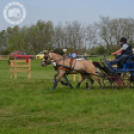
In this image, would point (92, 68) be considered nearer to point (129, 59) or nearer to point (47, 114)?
point (129, 59)

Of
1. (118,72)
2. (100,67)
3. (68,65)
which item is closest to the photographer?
(118,72)

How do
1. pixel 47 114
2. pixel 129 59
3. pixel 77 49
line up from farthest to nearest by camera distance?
1. pixel 77 49
2. pixel 129 59
3. pixel 47 114

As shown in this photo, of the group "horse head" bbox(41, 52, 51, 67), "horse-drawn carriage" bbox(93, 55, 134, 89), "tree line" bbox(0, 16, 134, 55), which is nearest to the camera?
"horse-drawn carriage" bbox(93, 55, 134, 89)

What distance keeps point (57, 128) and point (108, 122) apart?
1089mm

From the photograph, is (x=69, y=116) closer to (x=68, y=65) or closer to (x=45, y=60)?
(x=68, y=65)

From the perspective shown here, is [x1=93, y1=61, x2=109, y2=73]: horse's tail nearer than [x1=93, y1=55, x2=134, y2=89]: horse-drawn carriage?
No

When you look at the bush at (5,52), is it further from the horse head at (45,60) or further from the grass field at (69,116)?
the grass field at (69,116)

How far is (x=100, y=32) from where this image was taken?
39812mm

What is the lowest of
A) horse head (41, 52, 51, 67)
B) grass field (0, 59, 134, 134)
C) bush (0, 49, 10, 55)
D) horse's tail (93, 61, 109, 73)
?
bush (0, 49, 10, 55)

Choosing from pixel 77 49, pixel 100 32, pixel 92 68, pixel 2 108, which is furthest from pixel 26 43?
pixel 2 108

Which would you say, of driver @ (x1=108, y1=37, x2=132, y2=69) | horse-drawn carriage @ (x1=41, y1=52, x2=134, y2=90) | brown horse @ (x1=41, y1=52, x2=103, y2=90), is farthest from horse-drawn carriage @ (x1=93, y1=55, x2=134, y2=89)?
brown horse @ (x1=41, y1=52, x2=103, y2=90)

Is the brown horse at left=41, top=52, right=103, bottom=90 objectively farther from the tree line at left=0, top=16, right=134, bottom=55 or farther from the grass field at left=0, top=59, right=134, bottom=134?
the tree line at left=0, top=16, right=134, bottom=55

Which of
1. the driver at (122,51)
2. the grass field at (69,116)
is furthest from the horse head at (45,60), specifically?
the grass field at (69,116)

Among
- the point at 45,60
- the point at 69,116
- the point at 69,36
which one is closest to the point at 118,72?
the point at 45,60
